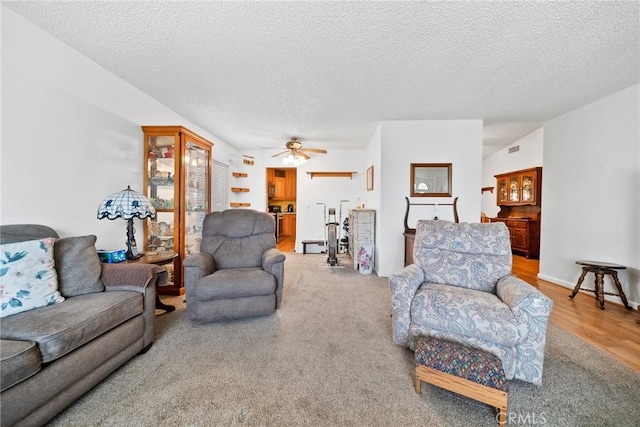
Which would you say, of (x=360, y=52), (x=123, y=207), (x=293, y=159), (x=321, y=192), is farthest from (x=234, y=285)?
(x=321, y=192)

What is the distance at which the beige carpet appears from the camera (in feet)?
4.01

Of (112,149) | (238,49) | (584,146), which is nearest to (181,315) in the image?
(112,149)

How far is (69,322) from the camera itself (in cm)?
124

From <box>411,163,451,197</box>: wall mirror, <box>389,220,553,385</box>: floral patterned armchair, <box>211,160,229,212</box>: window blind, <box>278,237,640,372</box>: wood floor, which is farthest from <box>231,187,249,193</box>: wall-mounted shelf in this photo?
<box>278,237,640,372</box>: wood floor

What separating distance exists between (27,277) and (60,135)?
51.8 inches

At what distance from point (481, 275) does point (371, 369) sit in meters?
1.19

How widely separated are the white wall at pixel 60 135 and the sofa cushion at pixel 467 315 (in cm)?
307

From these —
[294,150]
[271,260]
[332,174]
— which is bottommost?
[271,260]

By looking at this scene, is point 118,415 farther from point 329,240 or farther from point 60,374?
point 329,240

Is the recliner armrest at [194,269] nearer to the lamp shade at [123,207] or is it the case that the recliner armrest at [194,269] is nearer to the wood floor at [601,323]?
the lamp shade at [123,207]

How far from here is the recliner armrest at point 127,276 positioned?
1735 mm

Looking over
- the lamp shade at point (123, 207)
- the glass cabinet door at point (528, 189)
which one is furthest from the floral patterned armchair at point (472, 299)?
the glass cabinet door at point (528, 189)

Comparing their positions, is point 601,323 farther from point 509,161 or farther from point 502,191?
point 509,161

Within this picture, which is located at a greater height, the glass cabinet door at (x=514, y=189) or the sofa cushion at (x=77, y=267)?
the glass cabinet door at (x=514, y=189)
